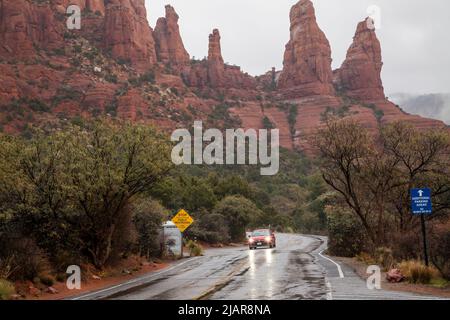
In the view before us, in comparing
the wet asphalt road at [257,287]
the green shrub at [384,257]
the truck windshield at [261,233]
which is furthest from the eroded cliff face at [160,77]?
the wet asphalt road at [257,287]

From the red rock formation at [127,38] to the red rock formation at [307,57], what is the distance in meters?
50.7

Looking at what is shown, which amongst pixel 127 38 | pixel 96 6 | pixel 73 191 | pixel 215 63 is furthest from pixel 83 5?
pixel 73 191

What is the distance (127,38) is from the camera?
139500mm

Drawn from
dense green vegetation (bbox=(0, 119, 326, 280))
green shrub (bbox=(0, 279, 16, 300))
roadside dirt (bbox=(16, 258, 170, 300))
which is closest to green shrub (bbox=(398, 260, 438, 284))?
roadside dirt (bbox=(16, 258, 170, 300))

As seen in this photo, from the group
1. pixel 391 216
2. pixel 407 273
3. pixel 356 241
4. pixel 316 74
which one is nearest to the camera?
pixel 407 273

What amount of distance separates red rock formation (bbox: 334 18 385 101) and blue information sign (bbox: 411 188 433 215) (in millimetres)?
155944

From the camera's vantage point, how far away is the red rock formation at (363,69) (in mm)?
168625

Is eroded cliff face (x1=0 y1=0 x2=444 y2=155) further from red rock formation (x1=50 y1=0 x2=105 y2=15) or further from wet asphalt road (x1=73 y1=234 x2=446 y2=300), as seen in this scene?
wet asphalt road (x1=73 y1=234 x2=446 y2=300)

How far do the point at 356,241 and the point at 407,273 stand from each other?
15.2 meters

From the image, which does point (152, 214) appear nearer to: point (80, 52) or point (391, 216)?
point (391, 216)

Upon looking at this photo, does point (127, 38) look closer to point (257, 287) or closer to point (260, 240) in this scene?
point (260, 240)

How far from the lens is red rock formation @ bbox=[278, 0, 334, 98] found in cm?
17088

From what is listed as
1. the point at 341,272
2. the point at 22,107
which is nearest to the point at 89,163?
the point at 341,272
